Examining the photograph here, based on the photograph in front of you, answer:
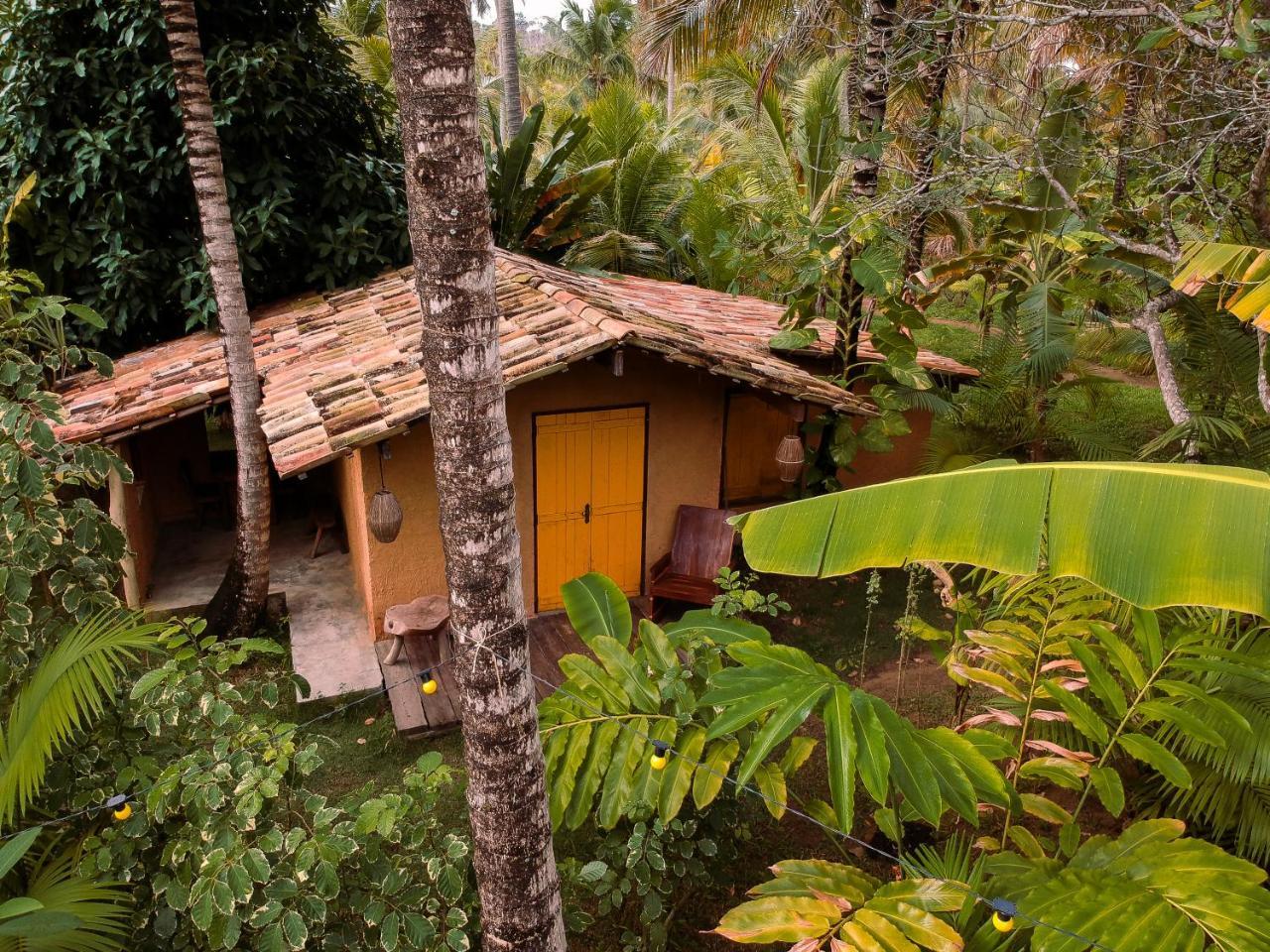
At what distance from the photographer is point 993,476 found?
3045 millimetres

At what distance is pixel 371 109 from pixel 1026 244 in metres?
8.81

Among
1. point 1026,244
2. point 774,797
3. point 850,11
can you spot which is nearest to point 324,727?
point 774,797

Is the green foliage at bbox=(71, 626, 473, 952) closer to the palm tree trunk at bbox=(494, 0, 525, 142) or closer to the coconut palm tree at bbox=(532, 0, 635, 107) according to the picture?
the palm tree trunk at bbox=(494, 0, 525, 142)

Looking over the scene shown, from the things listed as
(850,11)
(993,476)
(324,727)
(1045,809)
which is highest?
(850,11)

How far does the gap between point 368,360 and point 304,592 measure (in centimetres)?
306

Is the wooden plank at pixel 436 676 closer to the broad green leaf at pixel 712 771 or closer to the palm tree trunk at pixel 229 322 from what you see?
the palm tree trunk at pixel 229 322

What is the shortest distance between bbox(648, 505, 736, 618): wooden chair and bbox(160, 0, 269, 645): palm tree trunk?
13.0ft

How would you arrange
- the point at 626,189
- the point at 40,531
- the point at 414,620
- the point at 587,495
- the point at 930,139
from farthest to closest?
the point at 626,189, the point at 587,495, the point at 930,139, the point at 414,620, the point at 40,531

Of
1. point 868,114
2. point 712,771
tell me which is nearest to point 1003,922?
point 712,771

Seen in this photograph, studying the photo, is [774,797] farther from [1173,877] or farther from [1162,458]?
[1162,458]

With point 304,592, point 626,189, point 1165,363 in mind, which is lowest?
point 304,592

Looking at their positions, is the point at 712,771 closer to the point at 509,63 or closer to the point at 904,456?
the point at 904,456

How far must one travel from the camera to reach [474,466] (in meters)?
2.75

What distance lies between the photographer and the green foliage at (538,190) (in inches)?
449
